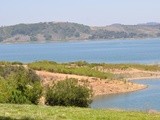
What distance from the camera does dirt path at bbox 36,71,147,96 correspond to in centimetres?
6712

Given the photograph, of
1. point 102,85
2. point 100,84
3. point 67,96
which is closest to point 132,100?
point 102,85

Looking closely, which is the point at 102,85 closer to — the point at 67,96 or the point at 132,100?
the point at 132,100

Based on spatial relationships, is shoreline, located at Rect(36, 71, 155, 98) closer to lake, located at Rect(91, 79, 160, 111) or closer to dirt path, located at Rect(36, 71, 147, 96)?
dirt path, located at Rect(36, 71, 147, 96)

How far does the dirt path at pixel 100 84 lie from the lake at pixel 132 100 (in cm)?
267

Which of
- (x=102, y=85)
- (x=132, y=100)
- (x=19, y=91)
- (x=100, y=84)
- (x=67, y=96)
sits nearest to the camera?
(x=19, y=91)

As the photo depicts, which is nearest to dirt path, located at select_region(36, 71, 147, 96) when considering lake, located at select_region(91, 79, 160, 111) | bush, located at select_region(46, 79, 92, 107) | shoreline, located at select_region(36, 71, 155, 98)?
shoreline, located at select_region(36, 71, 155, 98)

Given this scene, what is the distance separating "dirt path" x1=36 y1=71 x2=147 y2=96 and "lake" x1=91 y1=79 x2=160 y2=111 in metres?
2.67

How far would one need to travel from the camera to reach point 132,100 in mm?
54562

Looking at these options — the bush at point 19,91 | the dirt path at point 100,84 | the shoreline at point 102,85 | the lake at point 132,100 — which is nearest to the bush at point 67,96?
the bush at point 19,91

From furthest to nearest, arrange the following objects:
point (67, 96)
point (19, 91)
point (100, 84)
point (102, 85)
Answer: point (100, 84) → point (102, 85) → point (67, 96) → point (19, 91)

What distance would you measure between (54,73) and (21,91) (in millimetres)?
44500

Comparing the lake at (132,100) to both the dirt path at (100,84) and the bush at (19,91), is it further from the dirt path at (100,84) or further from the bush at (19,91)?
the bush at (19,91)

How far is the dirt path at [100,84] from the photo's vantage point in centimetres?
6712

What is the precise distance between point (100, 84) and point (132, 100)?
16.7 m
